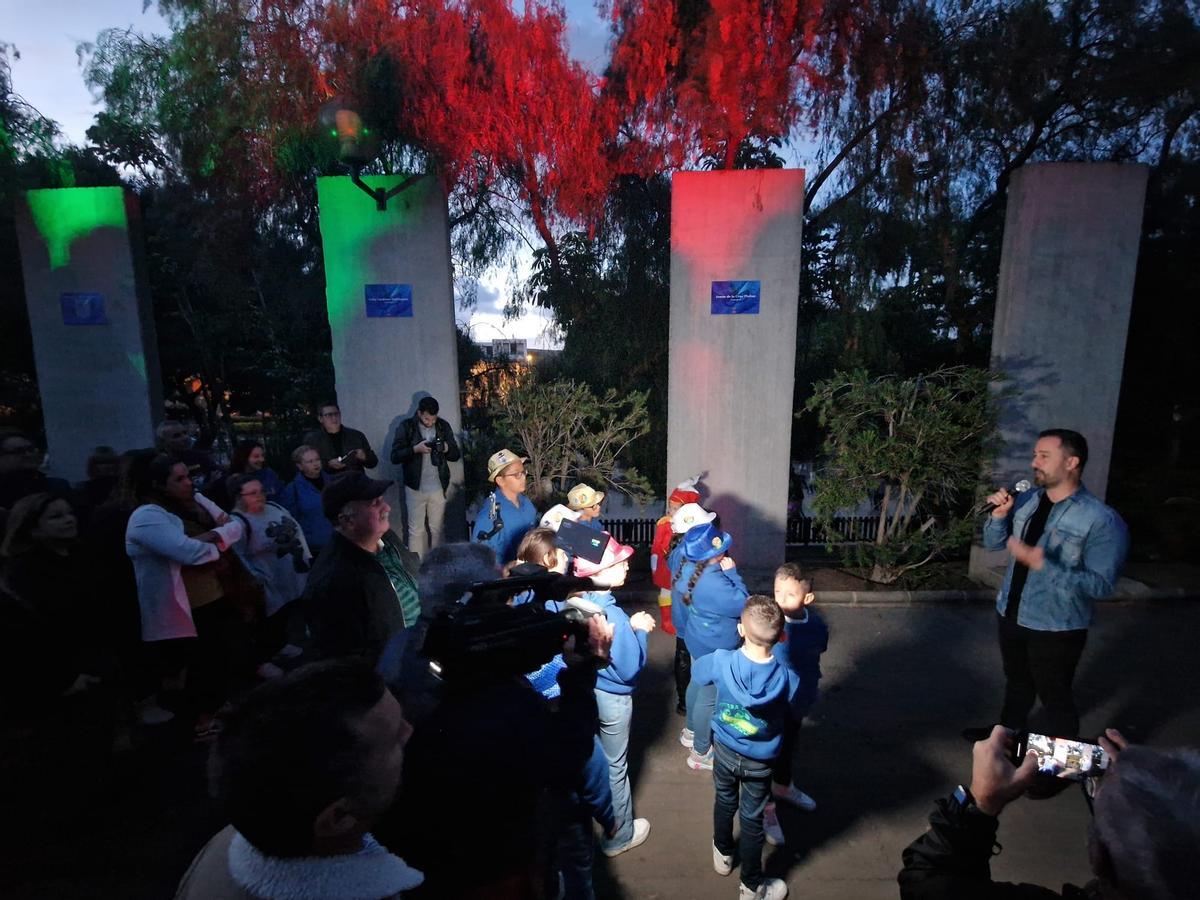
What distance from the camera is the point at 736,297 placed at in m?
6.76

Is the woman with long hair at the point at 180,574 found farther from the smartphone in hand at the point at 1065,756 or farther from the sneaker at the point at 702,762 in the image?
the smartphone in hand at the point at 1065,756

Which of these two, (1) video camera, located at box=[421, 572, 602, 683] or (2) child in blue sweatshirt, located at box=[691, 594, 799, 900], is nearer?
(1) video camera, located at box=[421, 572, 602, 683]

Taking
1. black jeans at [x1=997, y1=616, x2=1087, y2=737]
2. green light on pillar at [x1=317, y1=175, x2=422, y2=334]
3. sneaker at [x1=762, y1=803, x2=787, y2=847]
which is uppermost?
green light on pillar at [x1=317, y1=175, x2=422, y2=334]

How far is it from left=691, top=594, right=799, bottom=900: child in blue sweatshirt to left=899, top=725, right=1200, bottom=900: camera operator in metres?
1.21

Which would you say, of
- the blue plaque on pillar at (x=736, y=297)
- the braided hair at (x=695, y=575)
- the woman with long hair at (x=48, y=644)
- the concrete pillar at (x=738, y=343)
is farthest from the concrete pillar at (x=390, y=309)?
the braided hair at (x=695, y=575)

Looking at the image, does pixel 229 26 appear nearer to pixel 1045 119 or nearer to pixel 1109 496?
pixel 1045 119

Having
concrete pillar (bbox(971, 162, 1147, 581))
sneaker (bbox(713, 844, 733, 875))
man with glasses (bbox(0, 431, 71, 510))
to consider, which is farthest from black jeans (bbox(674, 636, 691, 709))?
man with glasses (bbox(0, 431, 71, 510))

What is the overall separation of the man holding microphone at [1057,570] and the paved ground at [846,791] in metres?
0.66

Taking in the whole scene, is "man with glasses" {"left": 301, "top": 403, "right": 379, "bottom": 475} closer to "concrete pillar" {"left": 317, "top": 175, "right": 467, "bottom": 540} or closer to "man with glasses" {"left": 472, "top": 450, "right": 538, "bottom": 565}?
"concrete pillar" {"left": 317, "top": 175, "right": 467, "bottom": 540}

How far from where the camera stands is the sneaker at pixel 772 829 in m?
3.12

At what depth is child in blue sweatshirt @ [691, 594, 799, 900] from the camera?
2.67 m

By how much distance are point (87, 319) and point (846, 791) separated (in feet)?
29.8

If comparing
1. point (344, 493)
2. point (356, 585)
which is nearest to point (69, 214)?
point (344, 493)

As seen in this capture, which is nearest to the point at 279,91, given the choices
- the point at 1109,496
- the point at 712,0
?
the point at 712,0
